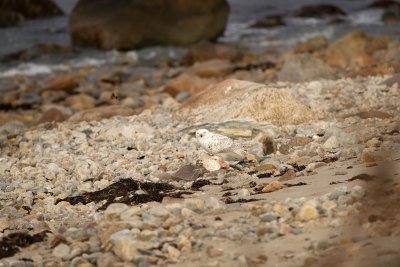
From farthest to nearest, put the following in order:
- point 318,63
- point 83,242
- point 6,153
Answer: point 318,63, point 6,153, point 83,242

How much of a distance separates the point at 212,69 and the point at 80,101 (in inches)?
126

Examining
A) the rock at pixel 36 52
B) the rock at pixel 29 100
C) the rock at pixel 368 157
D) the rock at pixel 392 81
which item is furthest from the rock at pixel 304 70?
the rock at pixel 36 52

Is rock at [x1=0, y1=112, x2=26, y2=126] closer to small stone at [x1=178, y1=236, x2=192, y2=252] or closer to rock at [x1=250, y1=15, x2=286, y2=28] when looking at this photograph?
small stone at [x1=178, y1=236, x2=192, y2=252]

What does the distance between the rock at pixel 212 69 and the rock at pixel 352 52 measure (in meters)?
2.16

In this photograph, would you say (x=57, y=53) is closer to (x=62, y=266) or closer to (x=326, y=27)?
(x=326, y=27)

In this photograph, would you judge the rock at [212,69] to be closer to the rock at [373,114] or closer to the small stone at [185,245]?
the rock at [373,114]

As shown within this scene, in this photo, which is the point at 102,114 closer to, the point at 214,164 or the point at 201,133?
the point at 201,133

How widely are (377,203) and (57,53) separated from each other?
16179mm

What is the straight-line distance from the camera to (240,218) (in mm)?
4172

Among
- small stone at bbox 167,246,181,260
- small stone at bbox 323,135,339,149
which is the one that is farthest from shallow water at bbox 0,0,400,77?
small stone at bbox 167,246,181,260

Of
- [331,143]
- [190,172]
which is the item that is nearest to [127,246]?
[190,172]

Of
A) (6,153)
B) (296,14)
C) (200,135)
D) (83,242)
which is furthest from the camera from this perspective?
(296,14)

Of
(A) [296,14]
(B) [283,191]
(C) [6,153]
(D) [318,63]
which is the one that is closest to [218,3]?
(A) [296,14]

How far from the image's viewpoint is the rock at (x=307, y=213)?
13.0 ft
